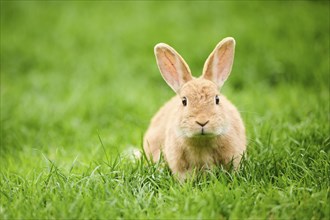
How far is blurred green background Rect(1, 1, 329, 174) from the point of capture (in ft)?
19.9

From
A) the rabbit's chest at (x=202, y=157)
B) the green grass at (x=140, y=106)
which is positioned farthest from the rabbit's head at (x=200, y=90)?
the green grass at (x=140, y=106)

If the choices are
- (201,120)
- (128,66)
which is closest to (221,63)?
(201,120)

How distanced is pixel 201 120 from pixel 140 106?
2.78m

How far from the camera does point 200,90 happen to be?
14.0ft

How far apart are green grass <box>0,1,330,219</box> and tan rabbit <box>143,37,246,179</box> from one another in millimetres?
138

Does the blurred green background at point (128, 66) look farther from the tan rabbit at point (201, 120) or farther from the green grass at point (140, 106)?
the tan rabbit at point (201, 120)

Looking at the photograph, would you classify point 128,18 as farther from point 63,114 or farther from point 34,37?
point 63,114

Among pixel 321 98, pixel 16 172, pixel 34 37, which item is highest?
pixel 34 37

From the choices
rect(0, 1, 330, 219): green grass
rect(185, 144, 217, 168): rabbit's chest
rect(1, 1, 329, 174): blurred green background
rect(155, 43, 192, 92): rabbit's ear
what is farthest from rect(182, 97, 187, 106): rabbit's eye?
rect(1, 1, 329, 174): blurred green background

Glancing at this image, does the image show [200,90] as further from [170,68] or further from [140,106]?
[140,106]

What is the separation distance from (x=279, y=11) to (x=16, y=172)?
225 inches

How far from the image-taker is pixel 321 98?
6.19 metres

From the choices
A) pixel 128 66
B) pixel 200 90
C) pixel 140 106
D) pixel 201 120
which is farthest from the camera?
pixel 128 66

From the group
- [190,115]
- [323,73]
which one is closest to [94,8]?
[323,73]
